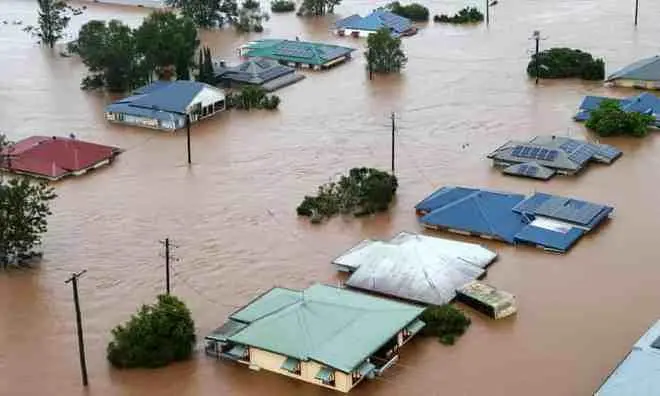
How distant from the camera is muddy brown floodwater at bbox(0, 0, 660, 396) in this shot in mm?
16484

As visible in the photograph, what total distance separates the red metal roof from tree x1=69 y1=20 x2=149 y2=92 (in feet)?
21.0

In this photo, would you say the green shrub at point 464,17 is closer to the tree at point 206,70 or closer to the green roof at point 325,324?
the tree at point 206,70

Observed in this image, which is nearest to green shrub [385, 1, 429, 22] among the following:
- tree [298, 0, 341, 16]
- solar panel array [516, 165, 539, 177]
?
tree [298, 0, 341, 16]

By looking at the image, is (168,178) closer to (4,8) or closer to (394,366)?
(394,366)

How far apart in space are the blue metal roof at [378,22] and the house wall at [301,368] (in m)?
25.8

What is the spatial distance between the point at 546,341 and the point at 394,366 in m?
2.56

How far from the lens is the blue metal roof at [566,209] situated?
2136cm

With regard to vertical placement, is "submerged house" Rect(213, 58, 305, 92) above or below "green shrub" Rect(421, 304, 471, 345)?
above

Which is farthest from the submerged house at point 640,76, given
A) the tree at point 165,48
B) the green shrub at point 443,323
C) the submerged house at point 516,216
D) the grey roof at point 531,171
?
the green shrub at point 443,323

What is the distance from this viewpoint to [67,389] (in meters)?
16.1

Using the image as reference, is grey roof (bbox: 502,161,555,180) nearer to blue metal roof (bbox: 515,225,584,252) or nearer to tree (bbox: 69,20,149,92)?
blue metal roof (bbox: 515,225,584,252)

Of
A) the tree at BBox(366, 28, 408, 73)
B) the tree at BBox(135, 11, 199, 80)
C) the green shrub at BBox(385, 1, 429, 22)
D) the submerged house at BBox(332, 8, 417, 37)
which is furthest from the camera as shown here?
the green shrub at BBox(385, 1, 429, 22)

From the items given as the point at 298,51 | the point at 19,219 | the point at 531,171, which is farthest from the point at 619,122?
the point at 19,219

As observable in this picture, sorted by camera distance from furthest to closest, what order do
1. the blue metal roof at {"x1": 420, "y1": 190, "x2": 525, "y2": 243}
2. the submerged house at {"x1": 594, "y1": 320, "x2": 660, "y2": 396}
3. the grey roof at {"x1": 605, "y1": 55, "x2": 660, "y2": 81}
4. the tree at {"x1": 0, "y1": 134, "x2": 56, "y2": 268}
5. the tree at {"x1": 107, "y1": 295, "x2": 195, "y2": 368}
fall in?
the grey roof at {"x1": 605, "y1": 55, "x2": 660, "y2": 81}
the blue metal roof at {"x1": 420, "y1": 190, "x2": 525, "y2": 243}
the tree at {"x1": 0, "y1": 134, "x2": 56, "y2": 268}
the tree at {"x1": 107, "y1": 295, "x2": 195, "y2": 368}
the submerged house at {"x1": 594, "y1": 320, "x2": 660, "y2": 396}
